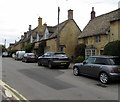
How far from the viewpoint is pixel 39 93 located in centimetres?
686

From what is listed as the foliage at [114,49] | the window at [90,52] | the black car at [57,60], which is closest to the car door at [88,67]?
the black car at [57,60]

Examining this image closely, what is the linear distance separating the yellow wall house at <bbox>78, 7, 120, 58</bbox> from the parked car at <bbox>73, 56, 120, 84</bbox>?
10.9m

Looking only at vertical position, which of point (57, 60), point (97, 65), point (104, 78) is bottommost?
point (104, 78)

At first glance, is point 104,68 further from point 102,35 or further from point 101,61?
point 102,35

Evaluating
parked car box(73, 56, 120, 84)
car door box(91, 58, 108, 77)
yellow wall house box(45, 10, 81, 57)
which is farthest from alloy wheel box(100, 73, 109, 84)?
yellow wall house box(45, 10, 81, 57)

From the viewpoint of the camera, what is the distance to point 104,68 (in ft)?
30.0

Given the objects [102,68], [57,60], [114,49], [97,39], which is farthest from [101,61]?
[97,39]

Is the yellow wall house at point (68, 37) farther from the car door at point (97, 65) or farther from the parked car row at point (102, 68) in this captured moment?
the car door at point (97, 65)

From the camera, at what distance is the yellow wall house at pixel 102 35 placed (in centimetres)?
2033

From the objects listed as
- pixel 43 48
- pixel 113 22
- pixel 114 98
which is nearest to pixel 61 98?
pixel 114 98

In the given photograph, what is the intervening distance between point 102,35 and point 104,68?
14.7 m

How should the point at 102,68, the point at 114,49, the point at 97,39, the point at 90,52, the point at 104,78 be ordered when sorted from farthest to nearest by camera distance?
1. the point at 90,52
2. the point at 97,39
3. the point at 114,49
4. the point at 102,68
5. the point at 104,78

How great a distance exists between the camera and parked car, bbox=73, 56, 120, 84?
29.1 ft

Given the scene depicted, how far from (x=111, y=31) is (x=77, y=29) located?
1140 centimetres
